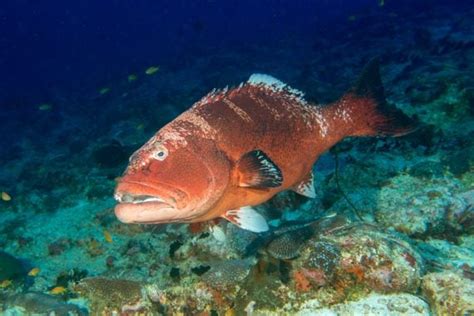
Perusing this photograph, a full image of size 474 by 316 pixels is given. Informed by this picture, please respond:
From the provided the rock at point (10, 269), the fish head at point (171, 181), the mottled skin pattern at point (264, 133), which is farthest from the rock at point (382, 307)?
the rock at point (10, 269)

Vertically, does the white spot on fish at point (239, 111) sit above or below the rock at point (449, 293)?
above

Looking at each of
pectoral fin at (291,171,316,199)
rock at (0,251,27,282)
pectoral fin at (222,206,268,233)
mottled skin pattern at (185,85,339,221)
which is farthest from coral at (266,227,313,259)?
rock at (0,251,27,282)

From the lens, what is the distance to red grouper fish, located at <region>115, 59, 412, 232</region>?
97.6 inches

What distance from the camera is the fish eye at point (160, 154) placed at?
2.57 m

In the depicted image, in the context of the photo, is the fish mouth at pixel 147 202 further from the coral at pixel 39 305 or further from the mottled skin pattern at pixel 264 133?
the coral at pixel 39 305

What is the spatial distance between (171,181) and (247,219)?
2.58ft

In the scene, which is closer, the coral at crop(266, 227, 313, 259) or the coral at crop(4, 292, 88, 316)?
the coral at crop(266, 227, 313, 259)

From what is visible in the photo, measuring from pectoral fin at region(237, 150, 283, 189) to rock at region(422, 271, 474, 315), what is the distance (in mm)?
1775

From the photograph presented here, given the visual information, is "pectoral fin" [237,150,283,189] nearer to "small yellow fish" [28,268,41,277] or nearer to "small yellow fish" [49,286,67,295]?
"small yellow fish" [49,286,67,295]

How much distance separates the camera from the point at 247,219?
2.94m

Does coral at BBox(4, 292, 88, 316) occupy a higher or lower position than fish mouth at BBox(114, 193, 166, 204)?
lower

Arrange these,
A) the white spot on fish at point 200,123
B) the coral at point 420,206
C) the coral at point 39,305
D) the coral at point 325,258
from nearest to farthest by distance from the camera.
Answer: the white spot on fish at point 200,123
the coral at point 325,258
the coral at point 420,206
the coral at point 39,305

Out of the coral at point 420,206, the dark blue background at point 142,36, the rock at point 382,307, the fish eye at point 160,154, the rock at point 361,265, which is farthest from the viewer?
the dark blue background at point 142,36

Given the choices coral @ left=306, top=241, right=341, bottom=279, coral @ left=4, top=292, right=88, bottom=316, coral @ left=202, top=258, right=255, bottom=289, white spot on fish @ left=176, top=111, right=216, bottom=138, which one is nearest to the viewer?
white spot on fish @ left=176, top=111, right=216, bottom=138
